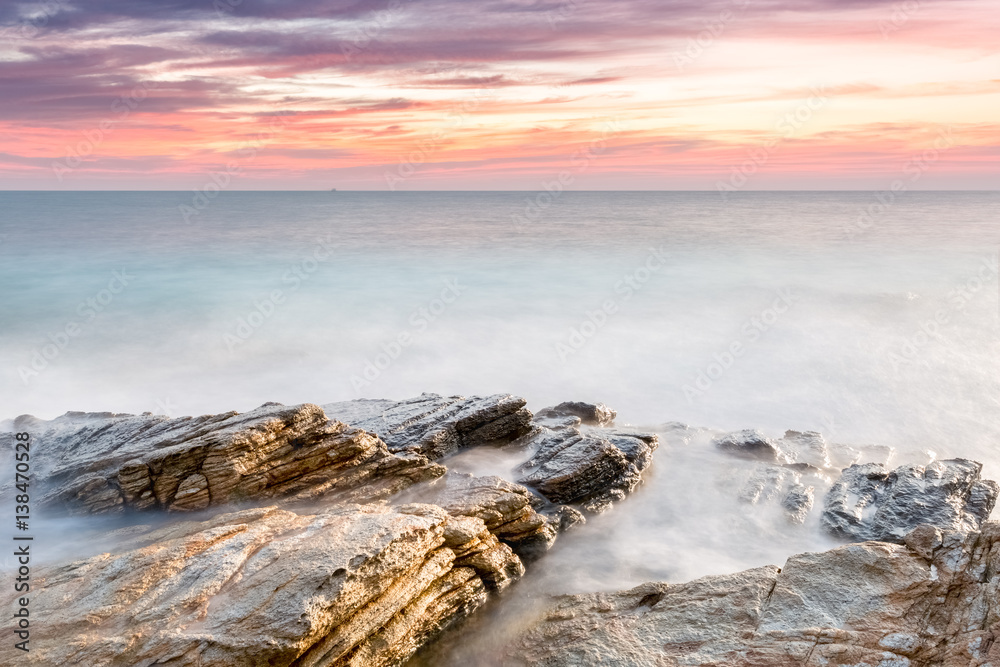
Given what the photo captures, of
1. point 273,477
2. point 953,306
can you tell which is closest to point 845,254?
point 953,306

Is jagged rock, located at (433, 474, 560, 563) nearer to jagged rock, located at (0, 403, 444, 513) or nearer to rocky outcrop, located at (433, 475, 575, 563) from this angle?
rocky outcrop, located at (433, 475, 575, 563)

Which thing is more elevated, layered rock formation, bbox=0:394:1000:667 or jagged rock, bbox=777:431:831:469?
layered rock formation, bbox=0:394:1000:667

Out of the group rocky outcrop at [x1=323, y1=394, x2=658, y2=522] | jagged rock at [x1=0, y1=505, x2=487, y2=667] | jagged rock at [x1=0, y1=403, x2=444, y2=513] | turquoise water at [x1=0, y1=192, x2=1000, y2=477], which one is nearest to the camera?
jagged rock at [x1=0, y1=505, x2=487, y2=667]

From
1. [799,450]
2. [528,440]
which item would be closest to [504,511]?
[528,440]

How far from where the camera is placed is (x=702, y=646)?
27.5 ft

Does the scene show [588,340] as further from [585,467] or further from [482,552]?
[482,552]

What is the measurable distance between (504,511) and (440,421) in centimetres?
375

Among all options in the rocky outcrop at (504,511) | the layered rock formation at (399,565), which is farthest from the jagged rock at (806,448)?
the rocky outcrop at (504,511)

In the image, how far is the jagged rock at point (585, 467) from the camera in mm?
13266

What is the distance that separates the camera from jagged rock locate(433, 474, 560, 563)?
1112 centimetres

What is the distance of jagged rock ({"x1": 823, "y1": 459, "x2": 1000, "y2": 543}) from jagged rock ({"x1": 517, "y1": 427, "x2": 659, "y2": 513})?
4.12 metres

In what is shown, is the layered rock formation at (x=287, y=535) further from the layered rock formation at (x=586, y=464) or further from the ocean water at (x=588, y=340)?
the ocean water at (x=588, y=340)

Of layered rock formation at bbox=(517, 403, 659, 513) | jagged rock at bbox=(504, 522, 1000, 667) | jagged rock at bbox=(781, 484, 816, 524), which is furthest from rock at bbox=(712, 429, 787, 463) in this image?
jagged rock at bbox=(504, 522, 1000, 667)

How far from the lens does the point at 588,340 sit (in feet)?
94.8
